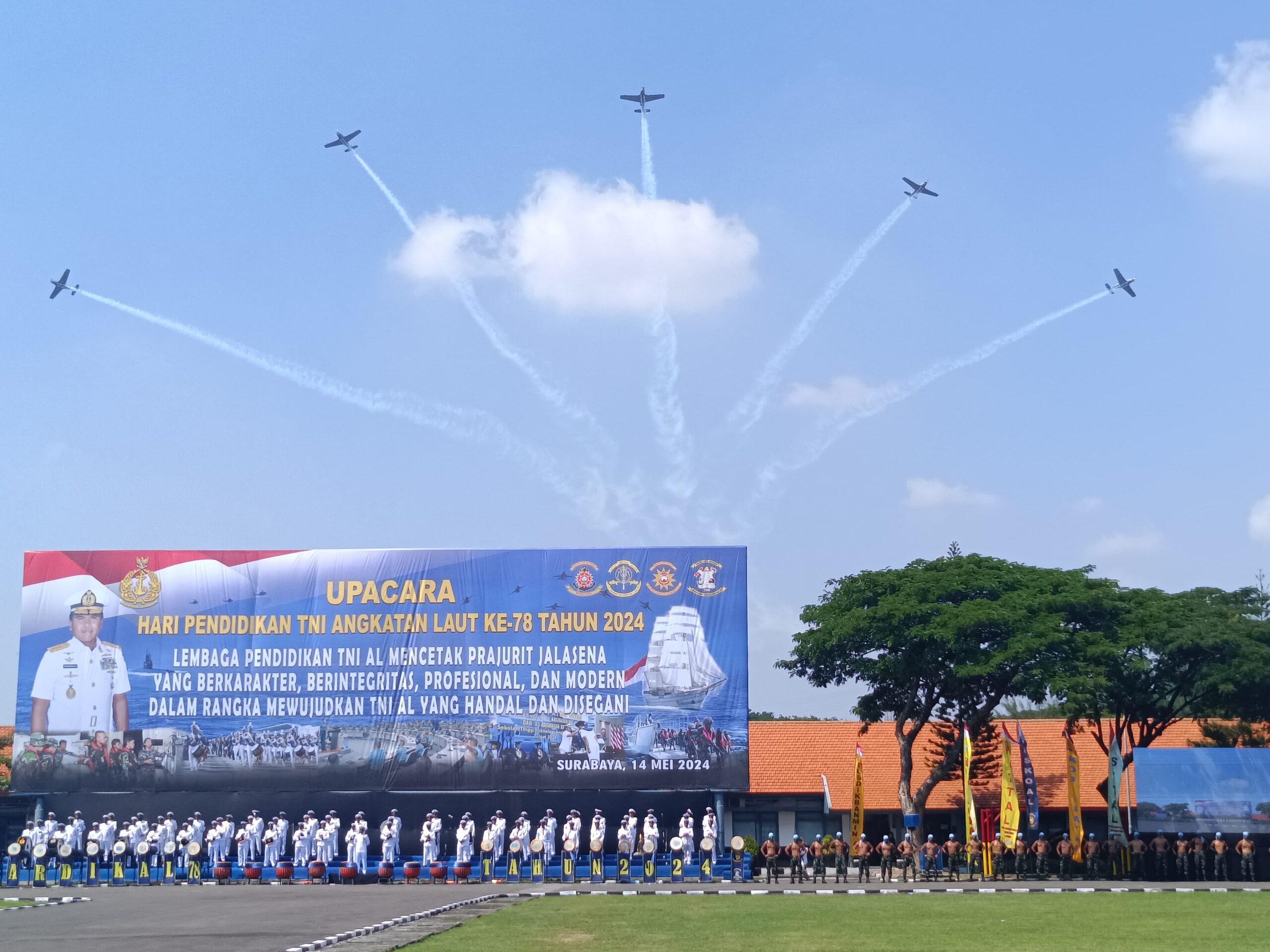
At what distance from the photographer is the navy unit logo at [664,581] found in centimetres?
3903

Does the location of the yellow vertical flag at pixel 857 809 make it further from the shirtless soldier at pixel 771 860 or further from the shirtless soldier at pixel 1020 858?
the shirtless soldier at pixel 1020 858

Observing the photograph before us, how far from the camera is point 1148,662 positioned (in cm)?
4384

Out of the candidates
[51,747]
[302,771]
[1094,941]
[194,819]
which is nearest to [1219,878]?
[1094,941]

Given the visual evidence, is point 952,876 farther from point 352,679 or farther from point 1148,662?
point 352,679

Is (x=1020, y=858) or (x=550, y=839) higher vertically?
(x=550, y=839)

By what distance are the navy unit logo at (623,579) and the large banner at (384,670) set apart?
2.7 inches

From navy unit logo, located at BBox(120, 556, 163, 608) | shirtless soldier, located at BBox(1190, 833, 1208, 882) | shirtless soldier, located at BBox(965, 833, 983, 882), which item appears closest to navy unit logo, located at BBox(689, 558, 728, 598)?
shirtless soldier, located at BBox(965, 833, 983, 882)

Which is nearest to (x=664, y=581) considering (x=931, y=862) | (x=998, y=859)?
(x=931, y=862)

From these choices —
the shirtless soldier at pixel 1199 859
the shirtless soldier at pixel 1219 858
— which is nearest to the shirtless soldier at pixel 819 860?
the shirtless soldier at pixel 1199 859

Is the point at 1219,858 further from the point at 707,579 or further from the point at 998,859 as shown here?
the point at 707,579

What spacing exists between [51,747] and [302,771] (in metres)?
7.14

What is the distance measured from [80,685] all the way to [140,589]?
10.3ft

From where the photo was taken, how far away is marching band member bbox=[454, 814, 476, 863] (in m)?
38.6

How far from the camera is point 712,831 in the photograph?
125ft
